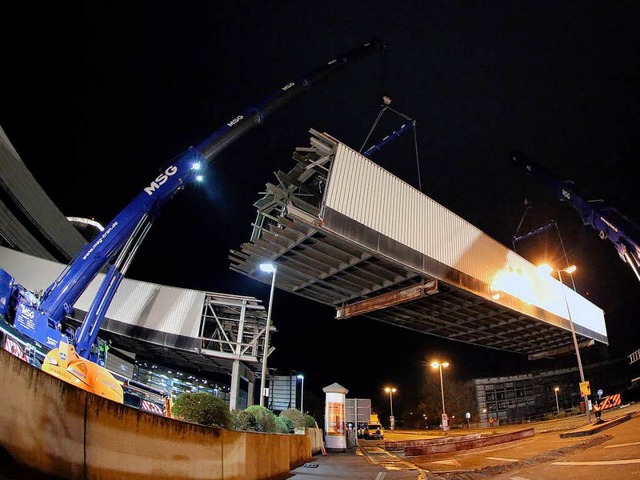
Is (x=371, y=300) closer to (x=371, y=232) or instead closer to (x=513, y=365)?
(x=371, y=232)

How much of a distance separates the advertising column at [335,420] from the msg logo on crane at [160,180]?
12625 millimetres

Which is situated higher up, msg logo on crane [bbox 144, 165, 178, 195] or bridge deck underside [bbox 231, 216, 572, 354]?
msg logo on crane [bbox 144, 165, 178, 195]

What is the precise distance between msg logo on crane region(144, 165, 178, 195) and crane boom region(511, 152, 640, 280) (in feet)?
87.2

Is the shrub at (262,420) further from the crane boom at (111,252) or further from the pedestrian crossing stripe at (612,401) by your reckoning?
the pedestrian crossing stripe at (612,401)

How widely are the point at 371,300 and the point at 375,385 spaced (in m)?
82.3

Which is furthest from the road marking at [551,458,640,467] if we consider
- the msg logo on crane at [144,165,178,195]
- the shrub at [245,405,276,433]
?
the msg logo on crane at [144,165,178,195]

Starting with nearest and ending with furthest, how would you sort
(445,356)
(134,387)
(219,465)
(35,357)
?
1. (219,465)
2. (35,357)
3. (134,387)
4. (445,356)

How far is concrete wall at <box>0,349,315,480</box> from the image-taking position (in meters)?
3.51

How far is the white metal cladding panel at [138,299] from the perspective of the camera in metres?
26.9

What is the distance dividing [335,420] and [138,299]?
1675 centimetres

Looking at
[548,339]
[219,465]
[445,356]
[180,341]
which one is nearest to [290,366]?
[445,356]

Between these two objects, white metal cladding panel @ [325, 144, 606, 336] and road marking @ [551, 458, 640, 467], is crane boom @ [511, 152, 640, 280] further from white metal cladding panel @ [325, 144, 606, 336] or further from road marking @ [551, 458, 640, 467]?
road marking @ [551, 458, 640, 467]

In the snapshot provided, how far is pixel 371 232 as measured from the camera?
13.0 metres

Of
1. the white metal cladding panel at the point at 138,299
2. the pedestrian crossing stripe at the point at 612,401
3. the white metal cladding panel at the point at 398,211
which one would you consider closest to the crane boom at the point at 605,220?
the pedestrian crossing stripe at the point at 612,401
